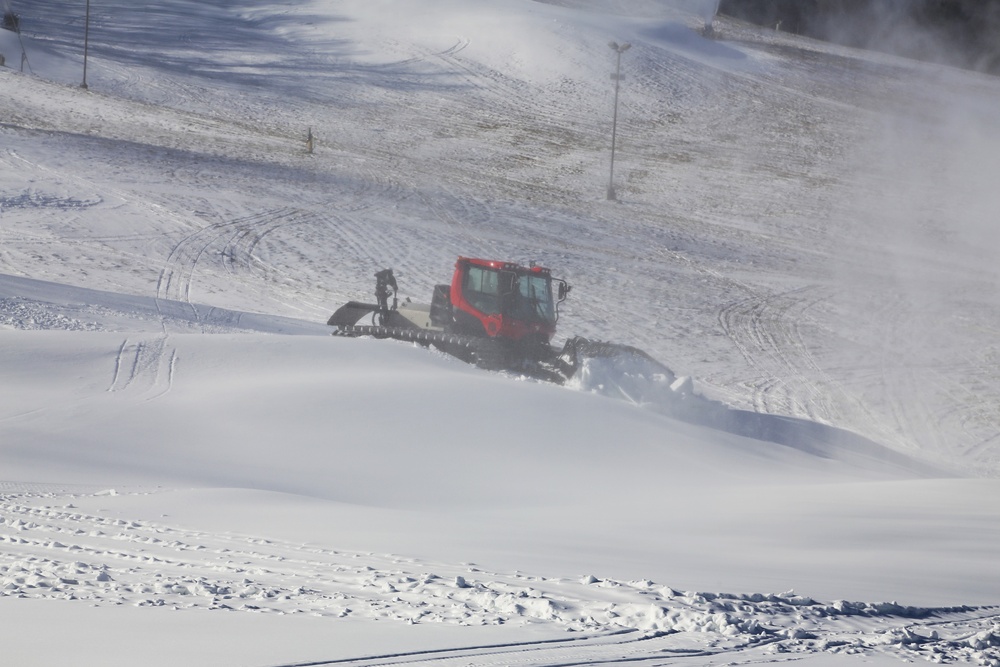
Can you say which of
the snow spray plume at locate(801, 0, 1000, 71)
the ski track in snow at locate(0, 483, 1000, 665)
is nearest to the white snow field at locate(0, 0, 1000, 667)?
the ski track in snow at locate(0, 483, 1000, 665)

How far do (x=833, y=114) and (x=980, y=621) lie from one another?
33837mm

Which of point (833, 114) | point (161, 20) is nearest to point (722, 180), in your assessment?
point (833, 114)

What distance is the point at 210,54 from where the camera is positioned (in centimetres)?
4231

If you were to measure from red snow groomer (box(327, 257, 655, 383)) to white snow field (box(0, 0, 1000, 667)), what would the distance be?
1.57 ft

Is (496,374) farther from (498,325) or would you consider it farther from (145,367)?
(145,367)

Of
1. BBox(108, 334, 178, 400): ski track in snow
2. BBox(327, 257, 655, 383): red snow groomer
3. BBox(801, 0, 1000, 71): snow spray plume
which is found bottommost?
BBox(108, 334, 178, 400): ski track in snow

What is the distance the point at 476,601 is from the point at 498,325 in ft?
29.0

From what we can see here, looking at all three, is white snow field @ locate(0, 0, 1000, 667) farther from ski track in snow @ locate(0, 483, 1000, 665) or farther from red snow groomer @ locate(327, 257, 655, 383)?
red snow groomer @ locate(327, 257, 655, 383)

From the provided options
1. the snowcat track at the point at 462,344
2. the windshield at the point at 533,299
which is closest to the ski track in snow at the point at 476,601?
the snowcat track at the point at 462,344

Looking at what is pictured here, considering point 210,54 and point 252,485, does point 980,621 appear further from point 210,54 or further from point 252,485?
point 210,54

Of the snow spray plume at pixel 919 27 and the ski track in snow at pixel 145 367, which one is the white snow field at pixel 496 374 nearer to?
the ski track in snow at pixel 145 367

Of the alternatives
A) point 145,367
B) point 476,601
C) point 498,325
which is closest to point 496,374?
point 498,325

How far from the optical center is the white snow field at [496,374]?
4.05 metres

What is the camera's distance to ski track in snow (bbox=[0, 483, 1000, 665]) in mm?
3609
